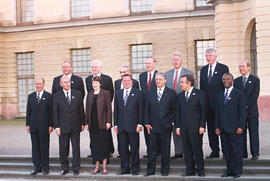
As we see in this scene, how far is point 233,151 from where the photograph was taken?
348 inches

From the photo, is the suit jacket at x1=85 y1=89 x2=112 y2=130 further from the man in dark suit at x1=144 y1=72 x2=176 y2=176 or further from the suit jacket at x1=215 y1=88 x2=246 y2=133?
the suit jacket at x1=215 y1=88 x2=246 y2=133

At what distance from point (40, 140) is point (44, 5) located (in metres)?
19.4

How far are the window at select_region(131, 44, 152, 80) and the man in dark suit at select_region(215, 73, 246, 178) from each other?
57.2 feet

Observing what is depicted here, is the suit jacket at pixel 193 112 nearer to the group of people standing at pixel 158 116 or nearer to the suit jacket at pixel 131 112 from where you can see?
the group of people standing at pixel 158 116

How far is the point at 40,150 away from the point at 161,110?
8.23 feet

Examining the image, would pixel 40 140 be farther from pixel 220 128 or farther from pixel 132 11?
pixel 132 11

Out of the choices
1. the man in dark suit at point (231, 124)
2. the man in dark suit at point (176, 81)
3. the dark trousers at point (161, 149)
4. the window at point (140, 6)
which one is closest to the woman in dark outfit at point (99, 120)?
the dark trousers at point (161, 149)

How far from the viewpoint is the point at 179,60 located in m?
9.79

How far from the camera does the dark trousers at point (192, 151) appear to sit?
8.98 m

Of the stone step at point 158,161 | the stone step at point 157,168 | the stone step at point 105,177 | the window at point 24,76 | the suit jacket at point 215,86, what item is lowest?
the stone step at point 105,177

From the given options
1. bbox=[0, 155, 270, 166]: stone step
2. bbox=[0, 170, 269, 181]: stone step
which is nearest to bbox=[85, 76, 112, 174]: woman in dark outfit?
bbox=[0, 170, 269, 181]: stone step

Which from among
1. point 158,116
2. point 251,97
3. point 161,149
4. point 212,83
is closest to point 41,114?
point 158,116

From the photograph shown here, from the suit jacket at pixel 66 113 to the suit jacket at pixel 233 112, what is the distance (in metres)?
2.71

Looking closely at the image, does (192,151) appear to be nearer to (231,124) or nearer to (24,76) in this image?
(231,124)
